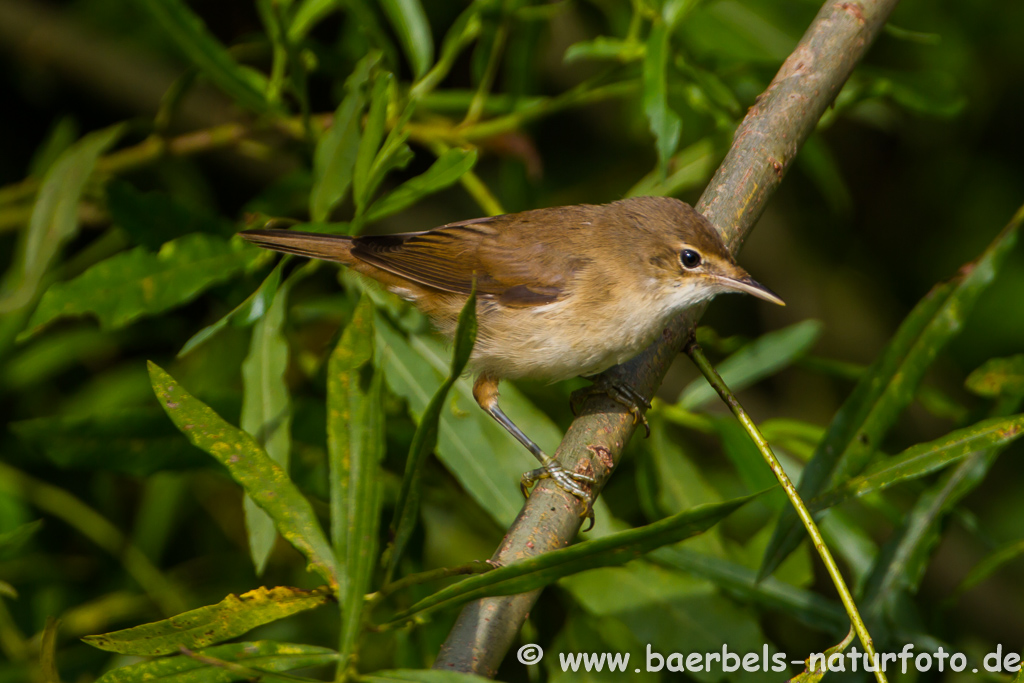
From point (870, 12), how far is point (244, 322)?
180 cm

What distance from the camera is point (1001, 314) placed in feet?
13.8

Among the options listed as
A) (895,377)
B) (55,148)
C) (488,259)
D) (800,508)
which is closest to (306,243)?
(488,259)

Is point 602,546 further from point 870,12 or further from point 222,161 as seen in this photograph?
point 222,161

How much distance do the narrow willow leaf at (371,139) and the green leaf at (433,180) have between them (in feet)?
0.16

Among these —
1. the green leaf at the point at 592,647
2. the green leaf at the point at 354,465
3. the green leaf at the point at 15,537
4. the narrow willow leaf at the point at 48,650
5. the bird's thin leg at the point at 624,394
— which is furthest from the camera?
the green leaf at the point at 592,647

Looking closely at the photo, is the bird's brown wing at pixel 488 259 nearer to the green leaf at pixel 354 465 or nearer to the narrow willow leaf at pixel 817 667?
the green leaf at pixel 354 465

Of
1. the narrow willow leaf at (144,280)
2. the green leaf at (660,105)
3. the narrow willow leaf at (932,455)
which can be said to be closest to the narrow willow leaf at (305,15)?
the narrow willow leaf at (144,280)

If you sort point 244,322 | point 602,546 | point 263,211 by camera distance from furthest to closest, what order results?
point 263,211
point 244,322
point 602,546

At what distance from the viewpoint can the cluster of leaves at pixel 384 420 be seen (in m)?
1.57

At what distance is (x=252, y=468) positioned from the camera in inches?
64.7

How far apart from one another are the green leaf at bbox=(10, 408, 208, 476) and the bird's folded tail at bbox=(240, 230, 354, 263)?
0.54 meters

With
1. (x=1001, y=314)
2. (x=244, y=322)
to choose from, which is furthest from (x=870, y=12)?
(x=1001, y=314)

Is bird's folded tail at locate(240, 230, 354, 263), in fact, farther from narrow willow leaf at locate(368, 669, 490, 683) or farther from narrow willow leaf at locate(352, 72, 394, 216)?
narrow willow leaf at locate(368, 669, 490, 683)

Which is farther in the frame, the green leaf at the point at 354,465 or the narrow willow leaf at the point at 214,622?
the narrow willow leaf at the point at 214,622
